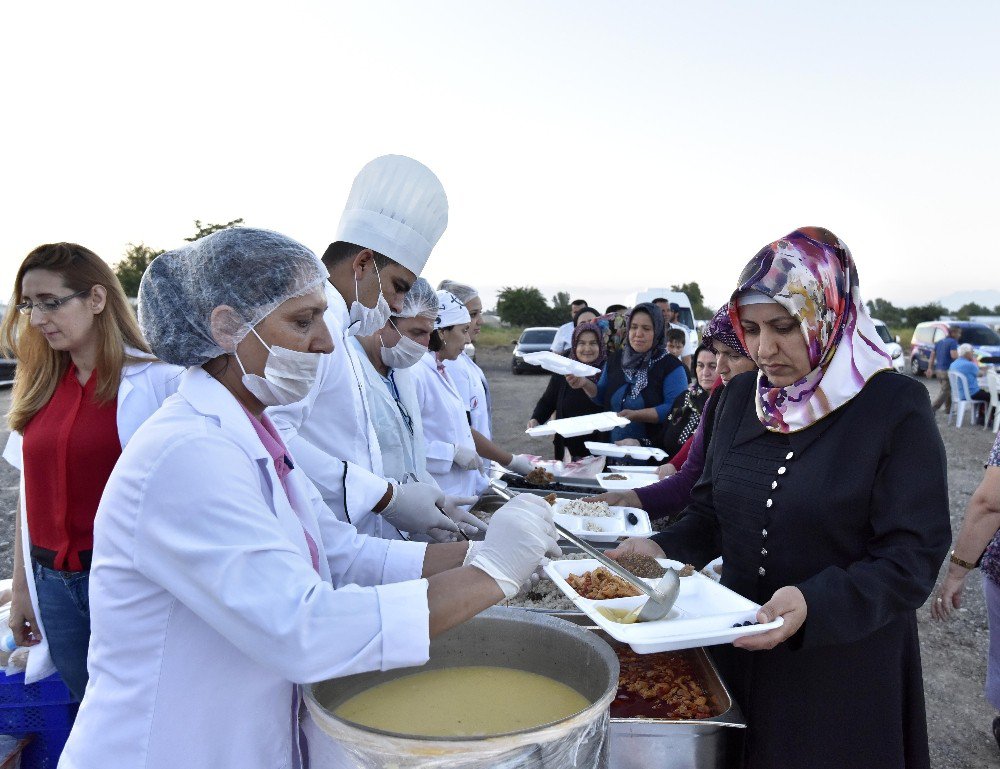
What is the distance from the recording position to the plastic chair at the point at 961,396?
12500mm

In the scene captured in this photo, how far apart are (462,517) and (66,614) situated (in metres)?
1.35

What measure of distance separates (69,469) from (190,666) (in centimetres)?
149

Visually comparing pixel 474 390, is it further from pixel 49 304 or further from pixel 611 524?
pixel 49 304

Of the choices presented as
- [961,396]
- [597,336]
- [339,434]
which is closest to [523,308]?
[961,396]

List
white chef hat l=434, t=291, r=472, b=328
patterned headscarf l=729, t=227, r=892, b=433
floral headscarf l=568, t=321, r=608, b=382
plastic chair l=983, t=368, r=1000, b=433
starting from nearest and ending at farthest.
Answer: patterned headscarf l=729, t=227, r=892, b=433 → white chef hat l=434, t=291, r=472, b=328 → floral headscarf l=568, t=321, r=608, b=382 → plastic chair l=983, t=368, r=1000, b=433

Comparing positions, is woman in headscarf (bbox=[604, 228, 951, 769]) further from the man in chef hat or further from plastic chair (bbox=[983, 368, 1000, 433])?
plastic chair (bbox=[983, 368, 1000, 433])

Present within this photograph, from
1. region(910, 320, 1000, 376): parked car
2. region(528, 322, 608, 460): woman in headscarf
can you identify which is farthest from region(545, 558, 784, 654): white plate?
region(910, 320, 1000, 376): parked car

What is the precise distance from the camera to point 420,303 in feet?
10.3

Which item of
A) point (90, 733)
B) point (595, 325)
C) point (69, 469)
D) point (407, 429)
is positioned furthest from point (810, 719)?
point (595, 325)

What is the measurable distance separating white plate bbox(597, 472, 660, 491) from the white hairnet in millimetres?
1289

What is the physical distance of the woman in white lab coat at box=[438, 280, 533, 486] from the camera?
449 centimetres

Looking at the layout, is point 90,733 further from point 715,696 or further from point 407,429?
point 407,429

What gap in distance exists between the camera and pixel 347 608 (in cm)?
112

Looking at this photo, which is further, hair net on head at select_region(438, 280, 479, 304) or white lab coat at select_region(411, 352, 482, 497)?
hair net on head at select_region(438, 280, 479, 304)
